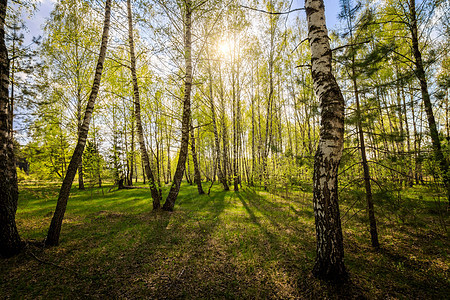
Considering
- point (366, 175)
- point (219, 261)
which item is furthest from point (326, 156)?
point (219, 261)

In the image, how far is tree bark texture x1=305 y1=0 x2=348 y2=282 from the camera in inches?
112

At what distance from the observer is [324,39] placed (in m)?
3.01

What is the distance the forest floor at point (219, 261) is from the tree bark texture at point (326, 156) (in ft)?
1.75

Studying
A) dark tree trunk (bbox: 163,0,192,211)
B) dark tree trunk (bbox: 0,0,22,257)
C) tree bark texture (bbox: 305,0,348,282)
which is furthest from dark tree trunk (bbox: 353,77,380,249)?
dark tree trunk (bbox: 0,0,22,257)

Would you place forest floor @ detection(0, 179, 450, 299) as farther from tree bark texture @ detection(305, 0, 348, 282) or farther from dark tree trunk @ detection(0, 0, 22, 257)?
tree bark texture @ detection(305, 0, 348, 282)

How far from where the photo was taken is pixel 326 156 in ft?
9.34

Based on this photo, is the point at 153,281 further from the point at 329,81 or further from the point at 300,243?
the point at 329,81

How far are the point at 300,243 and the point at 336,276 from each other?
6.10 ft

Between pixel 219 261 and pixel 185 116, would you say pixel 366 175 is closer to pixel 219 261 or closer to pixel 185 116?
pixel 219 261

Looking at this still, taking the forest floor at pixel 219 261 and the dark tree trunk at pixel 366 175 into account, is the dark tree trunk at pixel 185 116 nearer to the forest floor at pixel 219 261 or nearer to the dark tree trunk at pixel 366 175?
the forest floor at pixel 219 261

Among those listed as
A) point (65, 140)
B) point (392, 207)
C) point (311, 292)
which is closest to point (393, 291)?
point (311, 292)

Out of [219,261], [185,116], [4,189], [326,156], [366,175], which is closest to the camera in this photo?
[326,156]

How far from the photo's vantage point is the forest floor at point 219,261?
9.41ft

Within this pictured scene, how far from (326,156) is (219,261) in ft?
11.0
